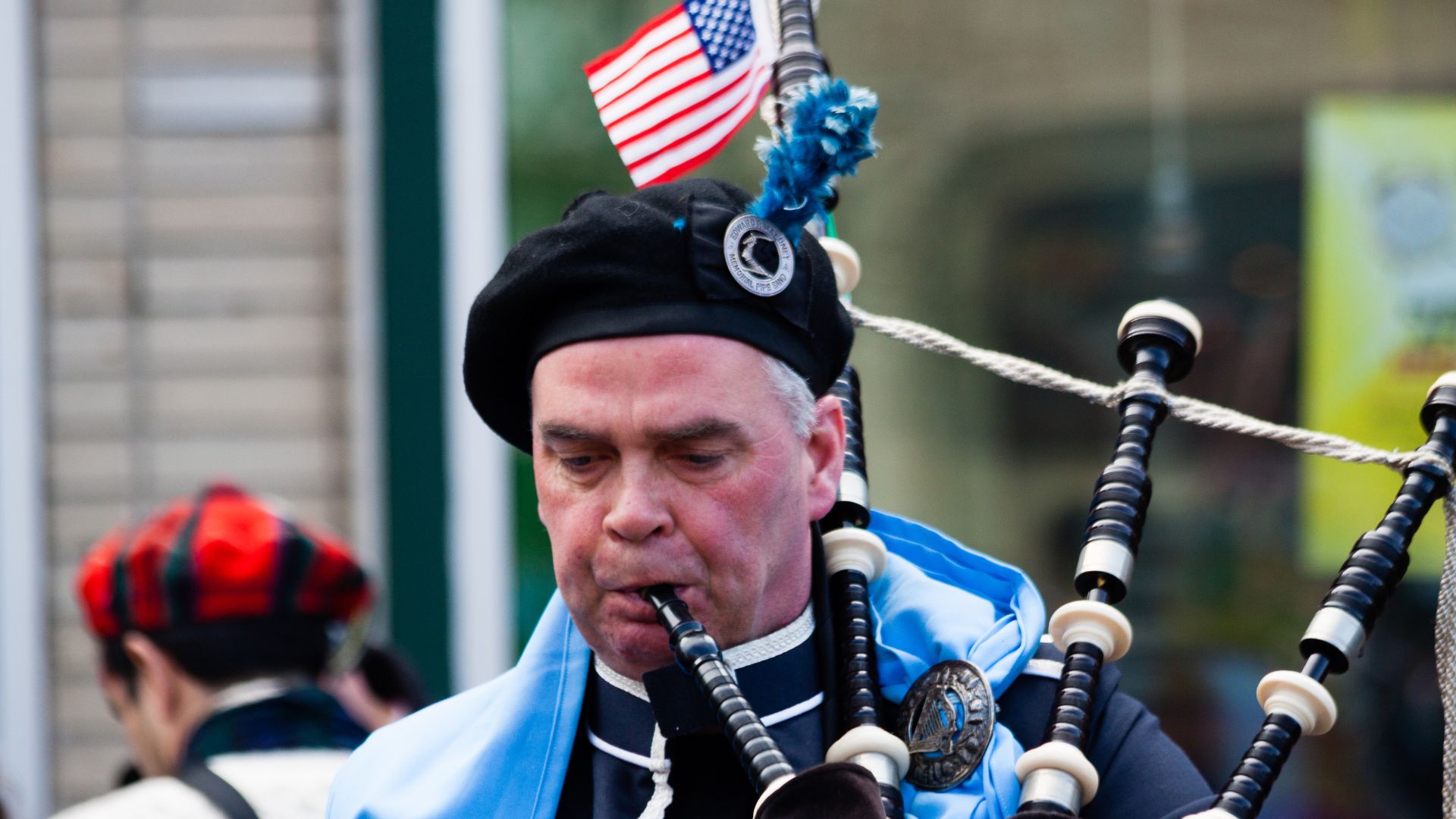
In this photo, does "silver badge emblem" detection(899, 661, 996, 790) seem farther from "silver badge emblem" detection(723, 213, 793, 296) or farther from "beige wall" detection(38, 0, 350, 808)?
A: "beige wall" detection(38, 0, 350, 808)

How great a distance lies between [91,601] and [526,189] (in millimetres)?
1914

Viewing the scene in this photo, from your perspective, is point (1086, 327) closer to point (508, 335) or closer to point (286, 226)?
point (286, 226)

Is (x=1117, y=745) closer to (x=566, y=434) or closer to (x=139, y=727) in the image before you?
(x=566, y=434)

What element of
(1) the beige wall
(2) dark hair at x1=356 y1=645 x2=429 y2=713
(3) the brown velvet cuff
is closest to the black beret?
(3) the brown velvet cuff

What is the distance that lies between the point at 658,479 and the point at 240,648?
1.33 m

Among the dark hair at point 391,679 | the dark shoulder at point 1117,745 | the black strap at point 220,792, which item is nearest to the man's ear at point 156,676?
the black strap at point 220,792

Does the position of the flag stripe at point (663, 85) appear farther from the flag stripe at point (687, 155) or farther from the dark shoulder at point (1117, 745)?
the dark shoulder at point (1117, 745)

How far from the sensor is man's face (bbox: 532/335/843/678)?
1701 millimetres

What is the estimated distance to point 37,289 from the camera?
4.41 metres

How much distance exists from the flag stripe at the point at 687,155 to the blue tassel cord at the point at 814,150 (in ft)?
0.89

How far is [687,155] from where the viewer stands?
2.08 meters

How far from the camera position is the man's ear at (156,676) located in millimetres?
2770

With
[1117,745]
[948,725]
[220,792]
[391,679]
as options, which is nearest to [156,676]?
[220,792]

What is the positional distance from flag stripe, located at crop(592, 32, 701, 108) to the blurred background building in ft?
7.35
